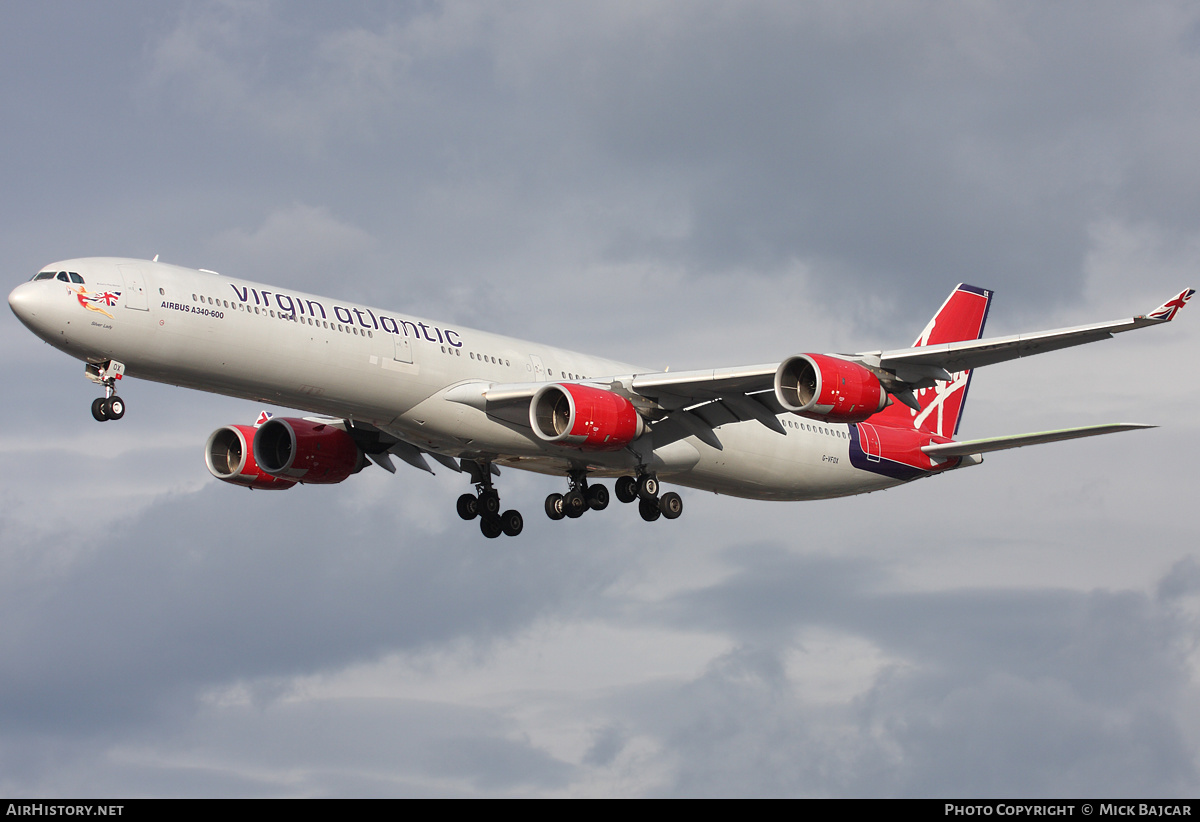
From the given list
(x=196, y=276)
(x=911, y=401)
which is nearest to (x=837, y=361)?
(x=911, y=401)

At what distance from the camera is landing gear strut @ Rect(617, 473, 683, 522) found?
43.7 meters

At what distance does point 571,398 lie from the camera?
1533 inches

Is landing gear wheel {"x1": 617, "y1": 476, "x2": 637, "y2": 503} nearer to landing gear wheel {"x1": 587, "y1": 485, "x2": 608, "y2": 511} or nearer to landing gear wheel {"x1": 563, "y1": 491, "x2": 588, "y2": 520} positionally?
landing gear wheel {"x1": 587, "y1": 485, "x2": 608, "y2": 511}

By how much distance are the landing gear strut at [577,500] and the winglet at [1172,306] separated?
1839 cm

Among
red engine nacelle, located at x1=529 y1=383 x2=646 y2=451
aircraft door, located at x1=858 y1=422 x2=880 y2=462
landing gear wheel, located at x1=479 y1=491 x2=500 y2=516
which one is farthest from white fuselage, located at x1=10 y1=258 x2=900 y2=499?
aircraft door, located at x1=858 y1=422 x2=880 y2=462

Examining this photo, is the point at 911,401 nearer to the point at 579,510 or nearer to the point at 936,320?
the point at 579,510

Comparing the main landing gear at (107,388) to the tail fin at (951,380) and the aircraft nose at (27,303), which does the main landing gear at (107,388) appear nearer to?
the aircraft nose at (27,303)

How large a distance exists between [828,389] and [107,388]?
19008mm

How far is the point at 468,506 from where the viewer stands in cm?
4734

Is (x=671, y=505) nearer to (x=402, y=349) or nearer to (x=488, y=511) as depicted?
(x=488, y=511)

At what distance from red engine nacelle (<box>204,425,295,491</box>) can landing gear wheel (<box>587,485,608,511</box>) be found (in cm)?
1096

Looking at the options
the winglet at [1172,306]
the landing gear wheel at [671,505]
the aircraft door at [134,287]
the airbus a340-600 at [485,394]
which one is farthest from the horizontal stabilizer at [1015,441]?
the aircraft door at [134,287]

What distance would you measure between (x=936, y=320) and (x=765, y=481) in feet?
39.1

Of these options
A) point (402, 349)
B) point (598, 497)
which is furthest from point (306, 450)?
point (598, 497)
